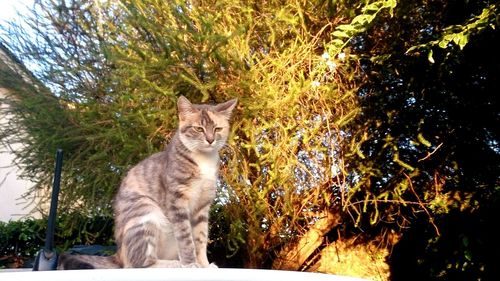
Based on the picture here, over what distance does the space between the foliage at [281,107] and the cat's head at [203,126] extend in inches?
50.8

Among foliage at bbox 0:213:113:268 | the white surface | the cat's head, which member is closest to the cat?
the cat's head

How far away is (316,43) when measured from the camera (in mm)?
4781

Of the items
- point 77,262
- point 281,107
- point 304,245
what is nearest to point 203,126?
point 77,262

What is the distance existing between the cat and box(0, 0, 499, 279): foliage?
1371mm

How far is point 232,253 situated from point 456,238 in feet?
7.04

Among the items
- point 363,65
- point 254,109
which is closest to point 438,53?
point 363,65

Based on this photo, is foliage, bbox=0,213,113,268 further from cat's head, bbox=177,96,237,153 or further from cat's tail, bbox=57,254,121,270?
cat's tail, bbox=57,254,121,270

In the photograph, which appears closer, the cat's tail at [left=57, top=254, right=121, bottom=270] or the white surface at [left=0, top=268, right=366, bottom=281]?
the white surface at [left=0, top=268, right=366, bottom=281]

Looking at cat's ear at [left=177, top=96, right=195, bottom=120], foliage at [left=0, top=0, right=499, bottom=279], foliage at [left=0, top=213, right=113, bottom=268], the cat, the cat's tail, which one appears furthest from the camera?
foliage at [left=0, top=213, right=113, bottom=268]

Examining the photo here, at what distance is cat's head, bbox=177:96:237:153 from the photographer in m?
2.63

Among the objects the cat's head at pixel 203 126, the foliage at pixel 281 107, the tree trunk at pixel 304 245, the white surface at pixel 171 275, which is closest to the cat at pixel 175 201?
the cat's head at pixel 203 126

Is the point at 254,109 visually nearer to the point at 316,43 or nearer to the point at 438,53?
the point at 316,43

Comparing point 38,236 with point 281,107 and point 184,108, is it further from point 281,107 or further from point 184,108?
point 184,108

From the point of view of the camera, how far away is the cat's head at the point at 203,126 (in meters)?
2.63
